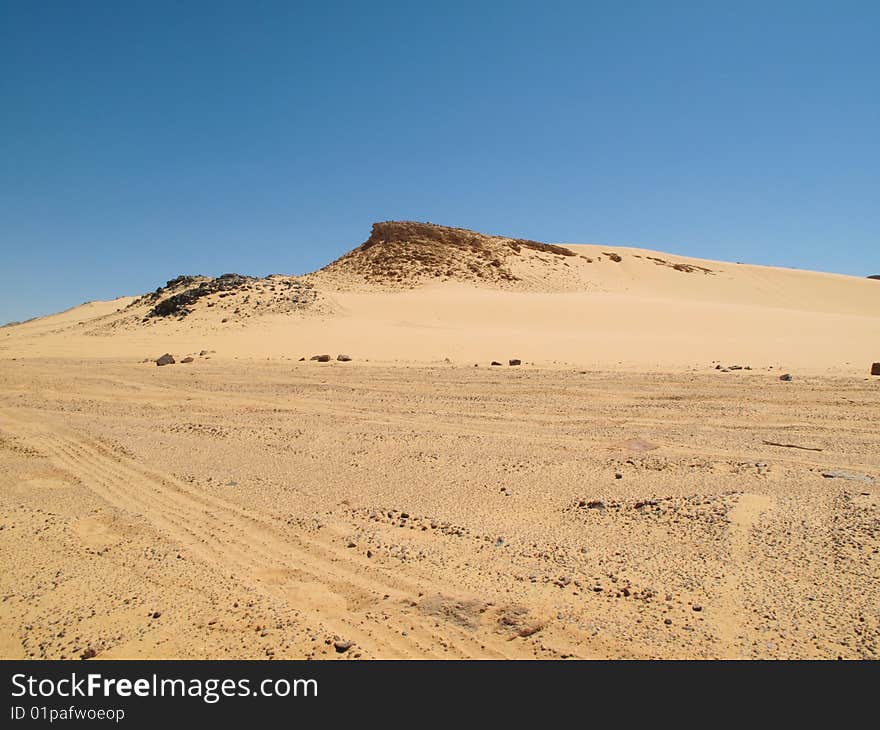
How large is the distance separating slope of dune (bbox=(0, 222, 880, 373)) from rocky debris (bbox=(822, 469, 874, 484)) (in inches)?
280

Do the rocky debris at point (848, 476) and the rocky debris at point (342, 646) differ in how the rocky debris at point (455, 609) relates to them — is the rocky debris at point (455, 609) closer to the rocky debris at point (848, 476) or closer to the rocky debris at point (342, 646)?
the rocky debris at point (342, 646)

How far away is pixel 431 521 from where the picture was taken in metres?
4.43

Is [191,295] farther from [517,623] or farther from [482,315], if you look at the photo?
[517,623]

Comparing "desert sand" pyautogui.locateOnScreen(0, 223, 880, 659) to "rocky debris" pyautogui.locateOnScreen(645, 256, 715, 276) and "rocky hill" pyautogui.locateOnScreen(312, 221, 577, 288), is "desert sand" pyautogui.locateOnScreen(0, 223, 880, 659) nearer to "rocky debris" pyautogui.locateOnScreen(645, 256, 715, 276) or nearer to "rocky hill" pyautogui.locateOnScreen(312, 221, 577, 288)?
"rocky hill" pyautogui.locateOnScreen(312, 221, 577, 288)

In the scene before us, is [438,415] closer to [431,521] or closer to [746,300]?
[431,521]

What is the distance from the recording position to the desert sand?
10.0ft

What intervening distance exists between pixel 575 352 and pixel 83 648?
508 inches

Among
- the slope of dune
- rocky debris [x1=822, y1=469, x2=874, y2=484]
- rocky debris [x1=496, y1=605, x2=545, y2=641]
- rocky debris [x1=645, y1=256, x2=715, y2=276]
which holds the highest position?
rocky debris [x1=645, y1=256, x2=715, y2=276]

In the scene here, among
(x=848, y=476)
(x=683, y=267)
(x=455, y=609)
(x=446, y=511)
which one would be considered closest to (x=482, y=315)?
(x=848, y=476)

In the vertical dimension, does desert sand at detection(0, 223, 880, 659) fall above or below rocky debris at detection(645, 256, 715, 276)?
below

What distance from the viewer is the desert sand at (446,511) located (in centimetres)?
305

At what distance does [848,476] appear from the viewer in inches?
199

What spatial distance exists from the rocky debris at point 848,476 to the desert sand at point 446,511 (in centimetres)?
4

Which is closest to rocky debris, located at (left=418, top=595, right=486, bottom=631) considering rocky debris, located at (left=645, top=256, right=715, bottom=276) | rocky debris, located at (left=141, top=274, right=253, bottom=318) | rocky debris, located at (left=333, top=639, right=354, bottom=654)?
rocky debris, located at (left=333, top=639, right=354, bottom=654)
